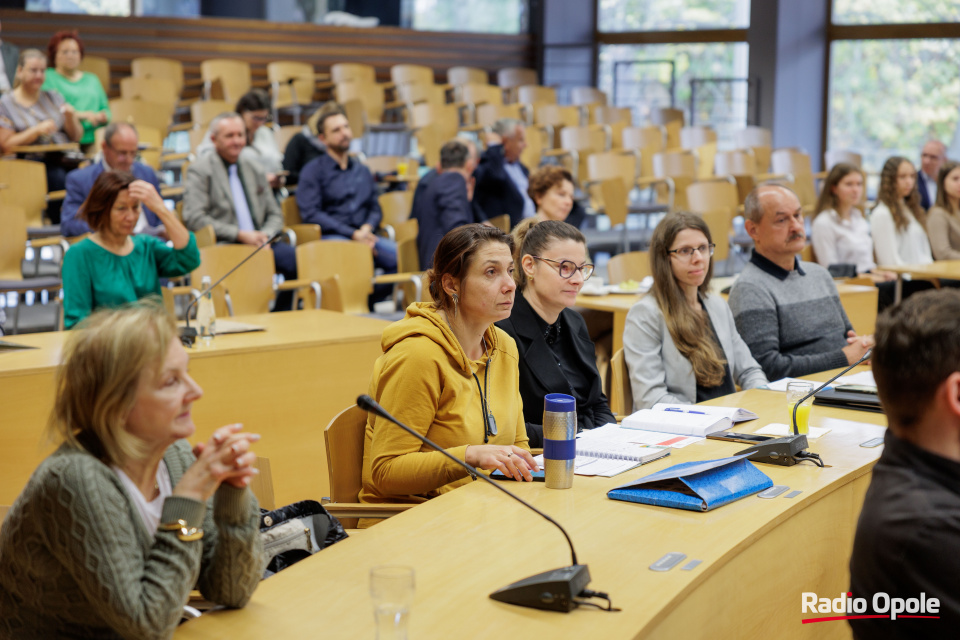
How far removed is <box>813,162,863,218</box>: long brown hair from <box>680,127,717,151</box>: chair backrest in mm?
4524

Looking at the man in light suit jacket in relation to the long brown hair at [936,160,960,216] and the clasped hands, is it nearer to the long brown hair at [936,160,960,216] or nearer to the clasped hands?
the clasped hands

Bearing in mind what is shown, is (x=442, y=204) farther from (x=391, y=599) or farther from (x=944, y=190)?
(x=391, y=599)

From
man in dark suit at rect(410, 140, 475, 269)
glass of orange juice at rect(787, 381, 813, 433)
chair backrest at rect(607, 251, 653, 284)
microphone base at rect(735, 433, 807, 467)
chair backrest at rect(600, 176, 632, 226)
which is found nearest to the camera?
microphone base at rect(735, 433, 807, 467)

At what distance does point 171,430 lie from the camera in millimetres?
1516

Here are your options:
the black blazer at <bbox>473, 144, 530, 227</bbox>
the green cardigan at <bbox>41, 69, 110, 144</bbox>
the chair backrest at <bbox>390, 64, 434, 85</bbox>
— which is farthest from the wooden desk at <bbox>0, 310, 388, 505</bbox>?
the chair backrest at <bbox>390, 64, 434, 85</bbox>

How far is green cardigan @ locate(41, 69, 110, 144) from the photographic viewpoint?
7.04 meters

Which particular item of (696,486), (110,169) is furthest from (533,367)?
(110,169)

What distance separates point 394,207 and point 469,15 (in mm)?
6151

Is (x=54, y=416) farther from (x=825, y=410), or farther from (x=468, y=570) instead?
(x=825, y=410)

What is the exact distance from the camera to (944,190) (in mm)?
6598

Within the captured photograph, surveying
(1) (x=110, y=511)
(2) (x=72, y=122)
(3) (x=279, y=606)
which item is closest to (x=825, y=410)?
(3) (x=279, y=606)

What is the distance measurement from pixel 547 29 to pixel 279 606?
11.8m

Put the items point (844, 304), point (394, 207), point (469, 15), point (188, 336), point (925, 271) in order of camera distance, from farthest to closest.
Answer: point (469, 15) → point (394, 207) → point (925, 271) → point (844, 304) → point (188, 336)

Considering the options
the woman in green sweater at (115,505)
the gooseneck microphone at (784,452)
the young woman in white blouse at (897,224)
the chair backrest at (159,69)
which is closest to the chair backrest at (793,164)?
the young woman in white blouse at (897,224)
